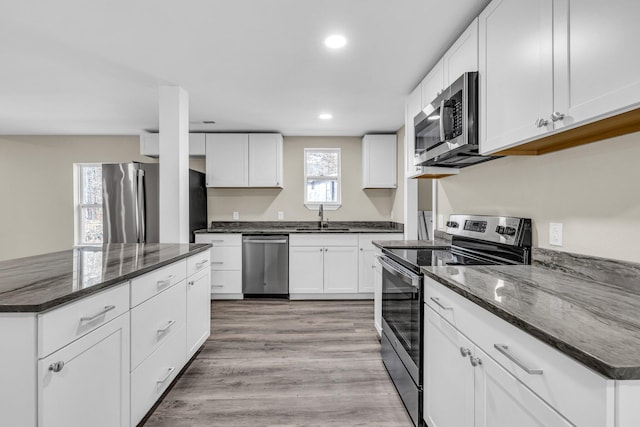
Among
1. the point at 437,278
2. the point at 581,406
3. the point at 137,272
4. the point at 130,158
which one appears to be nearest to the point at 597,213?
the point at 437,278

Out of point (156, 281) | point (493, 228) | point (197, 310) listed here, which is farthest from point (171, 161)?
point (493, 228)

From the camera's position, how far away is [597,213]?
52.4 inches

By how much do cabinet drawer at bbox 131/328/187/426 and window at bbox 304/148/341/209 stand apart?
3039 millimetres

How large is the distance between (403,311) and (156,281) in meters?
1.44

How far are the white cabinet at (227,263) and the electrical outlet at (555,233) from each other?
3.40 m

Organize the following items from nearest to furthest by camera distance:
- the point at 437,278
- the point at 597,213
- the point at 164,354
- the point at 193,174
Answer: the point at 597,213 → the point at 437,278 → the point at 164,354 → the point at 193,174

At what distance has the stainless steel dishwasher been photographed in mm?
4176

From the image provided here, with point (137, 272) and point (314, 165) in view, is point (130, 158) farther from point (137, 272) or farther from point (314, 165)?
point (137, 272)

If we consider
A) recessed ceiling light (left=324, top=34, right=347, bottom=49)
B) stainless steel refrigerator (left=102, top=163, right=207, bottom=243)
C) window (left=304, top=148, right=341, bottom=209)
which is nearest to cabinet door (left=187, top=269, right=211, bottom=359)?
stainless steel refrigerator (left=102, top=163, right=207, bottom=243)

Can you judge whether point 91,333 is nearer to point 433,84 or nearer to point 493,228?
point 493,228

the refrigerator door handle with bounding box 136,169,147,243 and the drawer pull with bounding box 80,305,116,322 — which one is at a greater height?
the refrigerator door handle with bounding box 136,169,147,243

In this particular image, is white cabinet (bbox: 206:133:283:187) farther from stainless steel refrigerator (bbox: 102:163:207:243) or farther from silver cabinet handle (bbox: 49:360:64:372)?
silver cabinet handle (bbox: 49:360:64:372)

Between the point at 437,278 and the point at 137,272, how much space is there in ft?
Result: 4.67

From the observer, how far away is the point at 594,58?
3.43 ft
